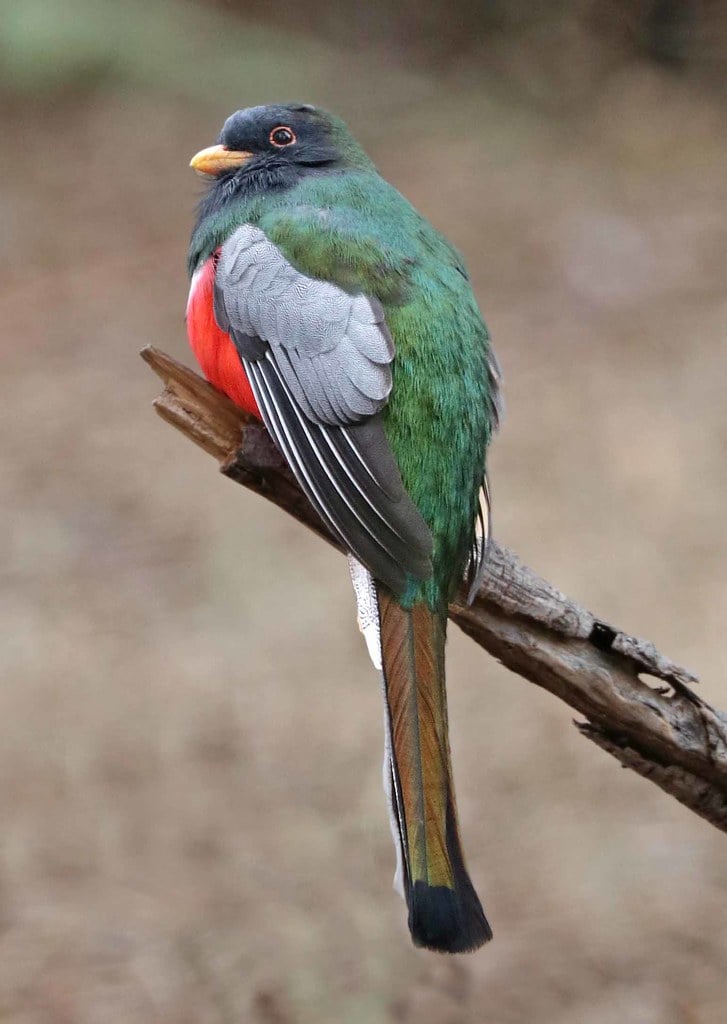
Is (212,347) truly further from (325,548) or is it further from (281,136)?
(325,548)

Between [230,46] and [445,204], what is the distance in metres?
2.95

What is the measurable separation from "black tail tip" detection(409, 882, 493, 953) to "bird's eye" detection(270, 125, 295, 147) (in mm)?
1976

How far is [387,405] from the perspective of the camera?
3.07 m

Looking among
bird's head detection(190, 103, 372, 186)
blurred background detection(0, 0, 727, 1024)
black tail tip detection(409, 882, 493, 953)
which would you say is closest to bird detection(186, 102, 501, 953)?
black tail tip detection(409, 882, 493, 953)

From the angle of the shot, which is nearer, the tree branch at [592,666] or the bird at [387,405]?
the bird at [387,405]

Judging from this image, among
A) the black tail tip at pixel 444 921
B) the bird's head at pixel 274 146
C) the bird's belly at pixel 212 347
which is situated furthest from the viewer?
the bird's head at pixel 274 146

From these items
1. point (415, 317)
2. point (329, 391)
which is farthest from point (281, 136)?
point (329, 391)

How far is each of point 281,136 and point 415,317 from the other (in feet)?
2.87

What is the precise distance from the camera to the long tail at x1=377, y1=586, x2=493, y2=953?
8.84ft

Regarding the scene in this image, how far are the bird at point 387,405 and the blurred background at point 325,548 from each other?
1.17 m

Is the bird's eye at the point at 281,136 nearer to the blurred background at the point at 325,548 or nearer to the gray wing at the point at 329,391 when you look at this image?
the gray wing at the point at 329,391

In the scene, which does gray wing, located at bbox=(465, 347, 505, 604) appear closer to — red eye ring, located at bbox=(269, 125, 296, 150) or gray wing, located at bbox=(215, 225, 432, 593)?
gray wing, located at bbox=(215, 225, 432, 593)

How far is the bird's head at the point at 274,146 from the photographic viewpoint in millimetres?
3727

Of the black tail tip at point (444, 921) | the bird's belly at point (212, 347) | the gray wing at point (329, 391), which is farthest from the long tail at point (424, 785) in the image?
the bird's belly at point (212, 347)
